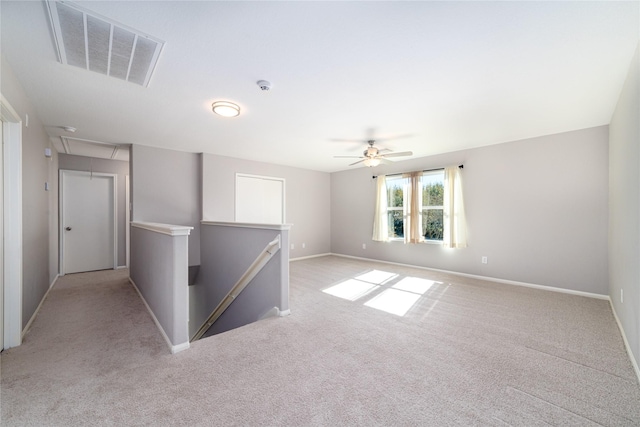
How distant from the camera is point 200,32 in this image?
1.65 metres

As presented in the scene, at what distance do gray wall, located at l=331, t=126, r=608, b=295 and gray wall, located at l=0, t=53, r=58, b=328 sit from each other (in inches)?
220

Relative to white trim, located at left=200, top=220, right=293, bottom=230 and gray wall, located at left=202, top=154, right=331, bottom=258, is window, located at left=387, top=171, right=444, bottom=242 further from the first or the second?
white trim, located at left=200, top=220, right=293, bottom=230

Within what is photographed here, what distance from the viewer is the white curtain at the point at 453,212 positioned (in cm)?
455

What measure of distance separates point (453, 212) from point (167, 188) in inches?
205

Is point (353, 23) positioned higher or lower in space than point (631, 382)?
higher

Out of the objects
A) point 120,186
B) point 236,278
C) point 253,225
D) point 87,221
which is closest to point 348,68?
point 253,225

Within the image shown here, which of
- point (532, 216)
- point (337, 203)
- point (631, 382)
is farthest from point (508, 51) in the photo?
point (337, 203)

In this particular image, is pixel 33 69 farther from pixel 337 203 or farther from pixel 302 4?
pixel 337 203

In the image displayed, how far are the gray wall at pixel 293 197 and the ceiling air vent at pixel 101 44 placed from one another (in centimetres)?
284

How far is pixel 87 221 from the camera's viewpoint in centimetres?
501

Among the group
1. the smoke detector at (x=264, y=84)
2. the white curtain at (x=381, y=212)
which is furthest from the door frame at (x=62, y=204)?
the white curtain at (x=381, y=212)

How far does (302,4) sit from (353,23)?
34cm

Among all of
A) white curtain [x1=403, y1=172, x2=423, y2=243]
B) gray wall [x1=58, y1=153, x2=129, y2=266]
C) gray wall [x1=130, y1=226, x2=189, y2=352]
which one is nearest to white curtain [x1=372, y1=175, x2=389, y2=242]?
white curtain [x1=403, y1=172, x2=423, y2=243]

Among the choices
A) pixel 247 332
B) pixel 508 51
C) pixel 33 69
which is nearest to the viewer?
pixel 508 51
